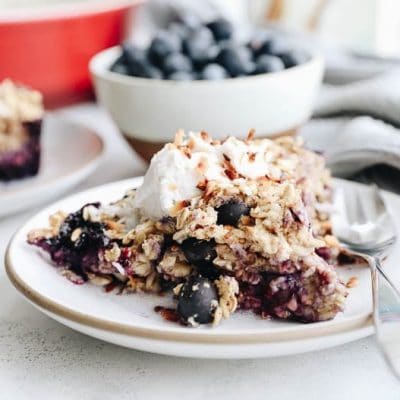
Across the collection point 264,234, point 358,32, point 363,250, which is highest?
point 264,234

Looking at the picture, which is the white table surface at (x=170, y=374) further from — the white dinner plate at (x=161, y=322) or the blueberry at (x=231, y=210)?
the blueberry at (x=231, y=210)

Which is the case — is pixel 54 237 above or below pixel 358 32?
above

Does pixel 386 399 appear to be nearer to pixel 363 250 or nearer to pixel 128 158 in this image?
pixel 363 250

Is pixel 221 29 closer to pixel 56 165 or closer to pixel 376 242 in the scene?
pixel 56 165

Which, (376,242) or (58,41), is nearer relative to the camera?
Answer: (376,242)

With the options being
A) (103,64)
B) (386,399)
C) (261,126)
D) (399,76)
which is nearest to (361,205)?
(261,126)

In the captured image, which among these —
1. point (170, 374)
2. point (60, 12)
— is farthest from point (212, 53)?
point (170, 374)

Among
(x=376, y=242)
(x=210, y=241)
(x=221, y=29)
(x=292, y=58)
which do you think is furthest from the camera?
Result: (x=221, y=29)
